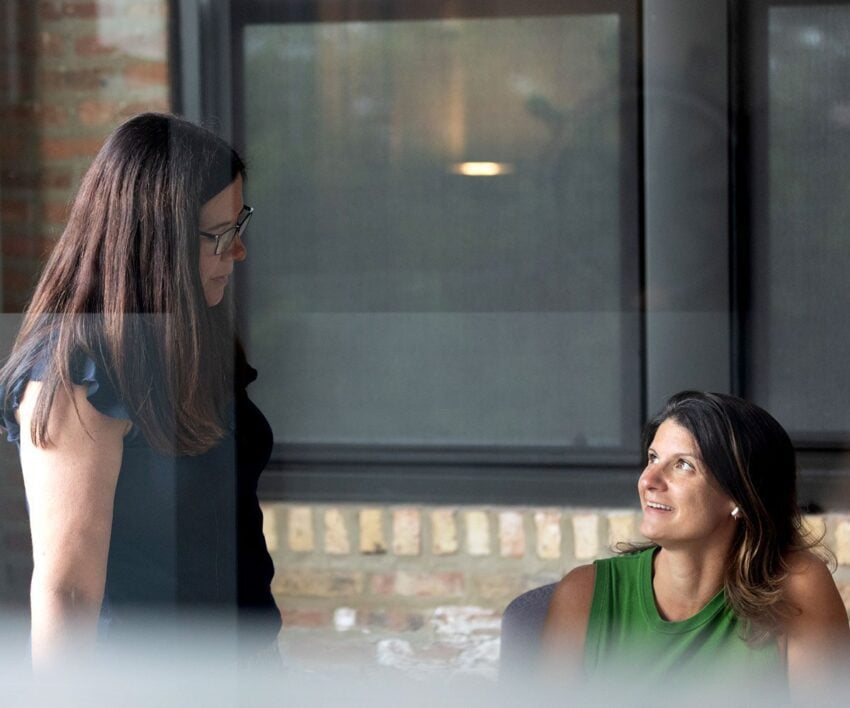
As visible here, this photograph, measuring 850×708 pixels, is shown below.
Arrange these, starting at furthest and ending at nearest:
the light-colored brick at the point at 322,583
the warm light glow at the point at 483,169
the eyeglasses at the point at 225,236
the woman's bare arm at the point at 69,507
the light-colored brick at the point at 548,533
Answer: the warm light glow at the point at 483,169, the light-colored brick at the point at 548,533, the light-colored brick at the point at 322,583, the eyeglasses at the point at 225,236, the woman's bare arm at the point at 69,507

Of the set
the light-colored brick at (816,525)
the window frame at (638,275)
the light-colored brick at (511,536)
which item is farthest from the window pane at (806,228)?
the light-colored brick at (511,536)

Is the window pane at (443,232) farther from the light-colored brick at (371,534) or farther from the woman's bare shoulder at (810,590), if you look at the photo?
the woman's bare shoulder at (810,590)

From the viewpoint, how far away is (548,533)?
2.05 m

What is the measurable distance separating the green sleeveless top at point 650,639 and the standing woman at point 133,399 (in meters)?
0.44

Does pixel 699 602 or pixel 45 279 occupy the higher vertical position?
pixel 45 279

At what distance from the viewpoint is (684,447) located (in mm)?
1590

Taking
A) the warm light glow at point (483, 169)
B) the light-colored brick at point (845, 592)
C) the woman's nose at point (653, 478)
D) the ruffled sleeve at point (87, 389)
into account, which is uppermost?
the warm light glow at point (483, 169)

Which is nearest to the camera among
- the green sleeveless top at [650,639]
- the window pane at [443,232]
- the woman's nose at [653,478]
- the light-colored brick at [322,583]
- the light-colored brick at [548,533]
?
the green sleeveless top at [650,639]

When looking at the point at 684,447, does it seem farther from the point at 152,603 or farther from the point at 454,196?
the point at 454,196

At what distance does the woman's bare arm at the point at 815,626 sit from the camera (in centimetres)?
150

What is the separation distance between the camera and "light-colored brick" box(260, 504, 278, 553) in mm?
1759

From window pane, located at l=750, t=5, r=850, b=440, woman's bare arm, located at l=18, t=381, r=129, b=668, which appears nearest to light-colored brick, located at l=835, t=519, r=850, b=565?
window pane, located at l=750, t=5, r=850, b=440

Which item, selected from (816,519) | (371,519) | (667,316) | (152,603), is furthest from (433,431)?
(152,603)

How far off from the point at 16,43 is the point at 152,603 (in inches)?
36.9
